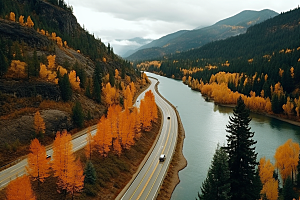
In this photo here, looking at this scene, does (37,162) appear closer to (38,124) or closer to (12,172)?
(12,172)

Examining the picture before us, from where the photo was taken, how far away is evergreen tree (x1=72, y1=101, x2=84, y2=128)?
188ft

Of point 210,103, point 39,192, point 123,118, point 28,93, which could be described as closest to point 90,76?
point 28,93

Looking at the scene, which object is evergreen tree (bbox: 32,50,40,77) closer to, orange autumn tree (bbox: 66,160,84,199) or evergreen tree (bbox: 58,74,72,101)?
evergreen tree (bbox: 58,74,72,101)

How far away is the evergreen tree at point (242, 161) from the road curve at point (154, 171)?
730 inches

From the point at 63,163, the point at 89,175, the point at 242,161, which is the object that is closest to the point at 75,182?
the point at 63,163

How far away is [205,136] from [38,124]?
52261 millimetres

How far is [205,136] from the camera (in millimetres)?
72625

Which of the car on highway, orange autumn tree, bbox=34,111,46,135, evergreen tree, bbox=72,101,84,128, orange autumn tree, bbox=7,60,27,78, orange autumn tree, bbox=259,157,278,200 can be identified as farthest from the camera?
evergreen tree, bbox=72,101,84,128

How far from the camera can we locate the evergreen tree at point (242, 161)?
2342cm

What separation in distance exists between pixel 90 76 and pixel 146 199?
63091 mm

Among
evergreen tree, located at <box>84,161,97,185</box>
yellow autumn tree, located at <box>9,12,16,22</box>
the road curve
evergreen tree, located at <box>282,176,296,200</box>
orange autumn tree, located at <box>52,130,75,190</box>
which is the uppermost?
yellow autumn tree, located at <box>9,12,16,22</box>

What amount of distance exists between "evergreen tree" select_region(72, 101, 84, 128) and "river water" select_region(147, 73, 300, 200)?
3074 cm

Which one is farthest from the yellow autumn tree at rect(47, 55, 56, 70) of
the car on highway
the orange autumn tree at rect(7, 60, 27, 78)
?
the car on highway

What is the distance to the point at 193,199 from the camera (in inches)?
1578
